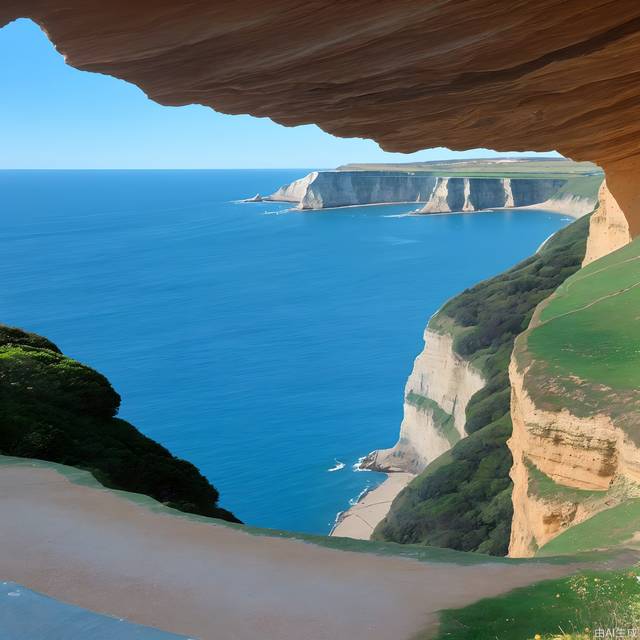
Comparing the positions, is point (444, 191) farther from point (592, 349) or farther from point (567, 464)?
point (567, 464)

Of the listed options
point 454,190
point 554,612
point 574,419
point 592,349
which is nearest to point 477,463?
point 592,349

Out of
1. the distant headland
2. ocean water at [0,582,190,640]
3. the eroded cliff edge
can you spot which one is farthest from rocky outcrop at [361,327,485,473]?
the distant headland

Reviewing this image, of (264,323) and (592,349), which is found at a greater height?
(592,349)

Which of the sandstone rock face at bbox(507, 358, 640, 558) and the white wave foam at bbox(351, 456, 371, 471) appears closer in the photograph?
the sandstone rock face at bbox(507, 358, 640, 558)

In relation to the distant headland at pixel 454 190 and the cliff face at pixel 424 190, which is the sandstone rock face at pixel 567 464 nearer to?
the distant headland at pixel 454 190

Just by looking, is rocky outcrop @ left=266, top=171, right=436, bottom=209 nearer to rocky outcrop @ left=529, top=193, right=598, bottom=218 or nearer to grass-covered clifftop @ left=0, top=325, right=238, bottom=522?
rocky outcrop @ left=529, top=193, right=598, bottom=218

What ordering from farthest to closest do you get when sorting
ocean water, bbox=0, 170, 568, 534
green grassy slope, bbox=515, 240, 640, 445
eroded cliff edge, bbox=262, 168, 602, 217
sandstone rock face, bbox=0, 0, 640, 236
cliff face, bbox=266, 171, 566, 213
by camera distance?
cliff face, bbox=266, 171, 566, 213, eroded cliff edge, bbox=262, 168, 602, 217, ocean water, bbox=0, 170, 568, 534, green grassy slope, bbox=515, 240, 640, 445, sandstone rock face, bbox=0, 0, 640, 236

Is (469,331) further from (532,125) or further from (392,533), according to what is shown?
(532,125)
